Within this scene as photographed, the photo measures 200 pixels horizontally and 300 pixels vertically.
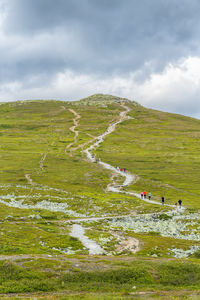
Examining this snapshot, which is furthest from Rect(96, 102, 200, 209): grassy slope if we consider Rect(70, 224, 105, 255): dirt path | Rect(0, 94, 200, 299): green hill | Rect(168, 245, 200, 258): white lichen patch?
Rect(70, 224, 105, 255): dirt path

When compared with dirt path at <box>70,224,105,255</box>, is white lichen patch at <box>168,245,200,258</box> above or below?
above

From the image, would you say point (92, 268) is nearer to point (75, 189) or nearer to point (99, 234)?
point (99, 234)

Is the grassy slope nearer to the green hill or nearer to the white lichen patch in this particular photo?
the green hill

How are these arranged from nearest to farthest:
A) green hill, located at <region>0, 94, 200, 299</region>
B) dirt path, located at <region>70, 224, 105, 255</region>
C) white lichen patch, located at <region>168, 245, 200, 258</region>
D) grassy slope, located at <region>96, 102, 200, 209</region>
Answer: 1. green hill, located at <region>0, 94, 200, 299</region>
2. white lichen patch, located at <region>168, 245, 200, 258</region>
3. dirt path, located at <region>70, 224, 105, 255</region>
4. grassy slope, located at <region>96, 102, 200, 209</region>

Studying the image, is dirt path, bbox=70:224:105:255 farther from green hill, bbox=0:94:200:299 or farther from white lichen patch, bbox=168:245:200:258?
white lichen patch, bbox=168:245:200:258

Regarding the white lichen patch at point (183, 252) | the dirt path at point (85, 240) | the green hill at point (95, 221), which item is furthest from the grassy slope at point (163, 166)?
the dirt path at point (85, 240)

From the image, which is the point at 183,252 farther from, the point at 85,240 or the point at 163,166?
the point at 163,166

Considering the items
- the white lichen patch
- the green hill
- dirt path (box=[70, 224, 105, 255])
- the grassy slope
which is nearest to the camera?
the green hill

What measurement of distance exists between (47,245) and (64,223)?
50.5ft

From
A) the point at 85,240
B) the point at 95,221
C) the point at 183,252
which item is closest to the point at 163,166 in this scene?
the point at 95,221

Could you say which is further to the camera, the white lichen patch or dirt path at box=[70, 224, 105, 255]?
dirt path at box=[70, 224, 105, 255]

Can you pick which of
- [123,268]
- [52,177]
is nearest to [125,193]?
[52,177]

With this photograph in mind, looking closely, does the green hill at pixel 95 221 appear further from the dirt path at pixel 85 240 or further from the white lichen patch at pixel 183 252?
the dirt path at pixel 85 240

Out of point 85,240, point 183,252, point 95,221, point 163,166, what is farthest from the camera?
point 163,166
